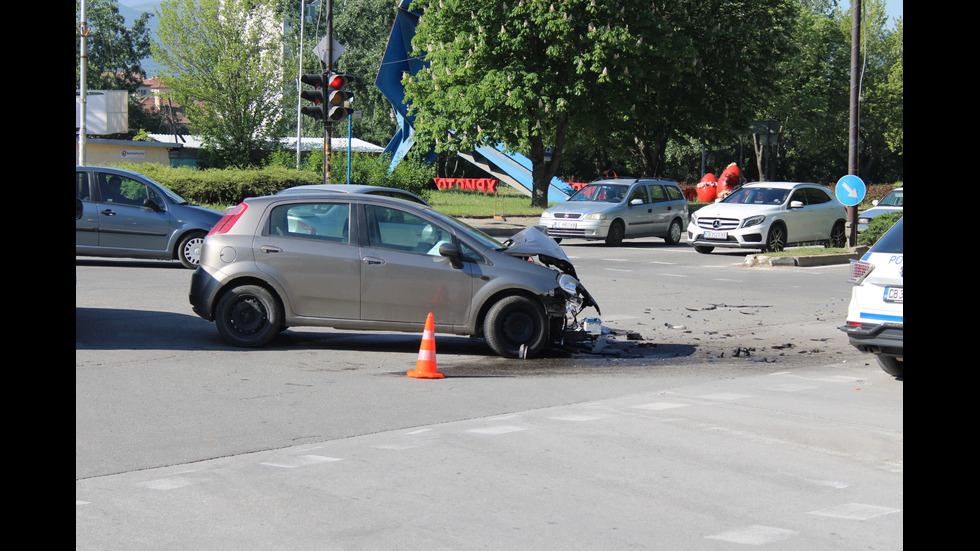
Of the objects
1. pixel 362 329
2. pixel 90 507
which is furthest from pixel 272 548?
pixel 362 329

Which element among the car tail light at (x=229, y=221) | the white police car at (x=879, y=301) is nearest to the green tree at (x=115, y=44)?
the car tail light at (x=229, y=221)

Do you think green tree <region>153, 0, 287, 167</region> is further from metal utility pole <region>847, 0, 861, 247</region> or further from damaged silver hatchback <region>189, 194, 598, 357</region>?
damaged silver hatchback <region>189, 194, 598, 357</region>

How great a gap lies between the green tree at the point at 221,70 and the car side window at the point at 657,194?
32534mm

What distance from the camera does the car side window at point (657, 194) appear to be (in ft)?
93.0

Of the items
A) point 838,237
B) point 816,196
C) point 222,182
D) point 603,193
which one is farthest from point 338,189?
→ point 222,182

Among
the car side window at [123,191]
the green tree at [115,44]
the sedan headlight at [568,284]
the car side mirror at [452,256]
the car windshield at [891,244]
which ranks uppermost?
the green tree at [115,44]

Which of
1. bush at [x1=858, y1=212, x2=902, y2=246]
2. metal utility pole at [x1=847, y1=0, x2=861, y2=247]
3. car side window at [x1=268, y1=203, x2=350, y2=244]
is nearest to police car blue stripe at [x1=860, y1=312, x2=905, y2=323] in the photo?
car side window at [x1=268, y1=203, x2=350, y2=244]

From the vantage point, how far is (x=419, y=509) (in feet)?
16.9

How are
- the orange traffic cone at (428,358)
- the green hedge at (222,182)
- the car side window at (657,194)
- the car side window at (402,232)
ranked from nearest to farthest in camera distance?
1. the orange traffic cone at (428,358)
2. the car side window at (402,232)
3. the car side window at (657,194)
4. the green hedge at (222,182)

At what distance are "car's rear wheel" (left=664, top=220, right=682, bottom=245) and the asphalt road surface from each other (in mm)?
16420

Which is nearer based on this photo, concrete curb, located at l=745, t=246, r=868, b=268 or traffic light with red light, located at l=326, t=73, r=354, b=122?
traffic light with red light, located at l=326, t=73, r=354, b=122

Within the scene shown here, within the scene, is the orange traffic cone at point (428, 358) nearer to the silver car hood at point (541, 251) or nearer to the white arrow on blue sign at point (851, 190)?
the silver car hood at point (541, 251)

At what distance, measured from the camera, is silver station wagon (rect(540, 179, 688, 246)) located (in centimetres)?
2644
